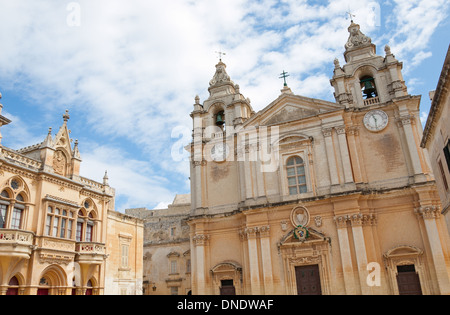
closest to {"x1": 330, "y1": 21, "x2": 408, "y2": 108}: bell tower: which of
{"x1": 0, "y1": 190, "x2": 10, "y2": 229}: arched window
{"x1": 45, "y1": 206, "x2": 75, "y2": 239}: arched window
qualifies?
{"x1": 45, "y1": 206, "x2": 75, "y2": 239}: arched window

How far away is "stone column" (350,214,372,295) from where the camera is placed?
20.3 metres

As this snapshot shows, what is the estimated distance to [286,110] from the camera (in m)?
26.4

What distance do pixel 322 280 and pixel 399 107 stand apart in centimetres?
1165

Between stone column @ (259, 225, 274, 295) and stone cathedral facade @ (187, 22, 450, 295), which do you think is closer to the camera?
stone cathedral facade @ (187, 22, 450, 295)

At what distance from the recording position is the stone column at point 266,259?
22453mm

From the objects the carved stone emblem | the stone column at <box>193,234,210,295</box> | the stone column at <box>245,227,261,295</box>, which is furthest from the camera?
the stone column at <box>193,234,210,295</box>

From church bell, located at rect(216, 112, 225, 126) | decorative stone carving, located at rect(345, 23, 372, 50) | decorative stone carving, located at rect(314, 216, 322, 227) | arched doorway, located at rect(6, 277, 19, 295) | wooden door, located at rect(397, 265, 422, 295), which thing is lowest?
wooden door, located at rect(397, 265, 422, 295)

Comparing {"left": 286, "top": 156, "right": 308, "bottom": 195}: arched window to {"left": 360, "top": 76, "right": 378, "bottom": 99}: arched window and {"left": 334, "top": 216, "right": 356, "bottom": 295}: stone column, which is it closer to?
{"left": 334, "top": 216, "right": 356, "bottom": 295}: stone column

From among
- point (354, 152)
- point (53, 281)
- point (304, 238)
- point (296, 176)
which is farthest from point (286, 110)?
point (53, 281)

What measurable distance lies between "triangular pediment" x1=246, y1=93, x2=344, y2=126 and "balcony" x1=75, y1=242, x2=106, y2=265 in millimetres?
13077

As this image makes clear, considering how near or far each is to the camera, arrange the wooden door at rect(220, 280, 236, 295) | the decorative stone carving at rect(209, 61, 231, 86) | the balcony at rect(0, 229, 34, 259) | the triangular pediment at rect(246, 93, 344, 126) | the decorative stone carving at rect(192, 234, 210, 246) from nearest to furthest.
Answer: the balcony at rect(0, 229, 34, 259) → the wooden door at rect(220, 280, 236, 295) → the decorative stone carving at rect(192, 234, 210, 246) → the triangular pediment at rect(246, 93, 344, 126) → the decorative stone carving at rect(209, 61, 231, 86)

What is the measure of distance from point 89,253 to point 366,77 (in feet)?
71.2

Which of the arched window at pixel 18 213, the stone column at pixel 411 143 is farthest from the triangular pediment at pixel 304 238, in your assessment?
the arched window at pixel 18 213
